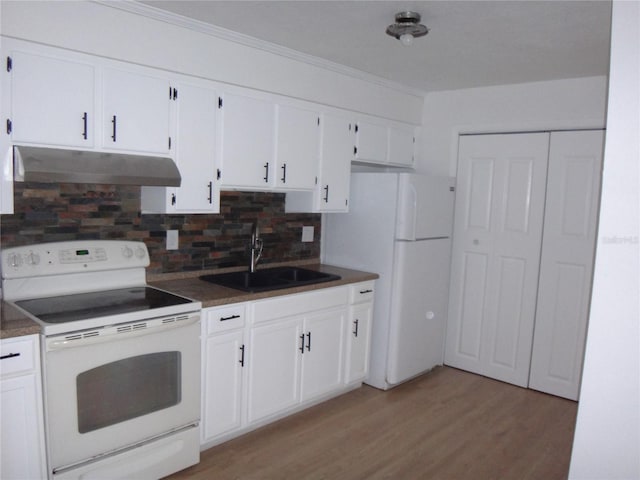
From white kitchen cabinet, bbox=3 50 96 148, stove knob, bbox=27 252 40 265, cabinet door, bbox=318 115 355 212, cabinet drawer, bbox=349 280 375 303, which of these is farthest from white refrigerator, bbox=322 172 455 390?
stove knob, bbox=27 252 40 265

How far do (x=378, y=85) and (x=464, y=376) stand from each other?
96.3 inches

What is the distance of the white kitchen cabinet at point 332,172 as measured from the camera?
3.43 metres

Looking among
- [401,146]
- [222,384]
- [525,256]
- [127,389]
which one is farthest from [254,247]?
[525,256]

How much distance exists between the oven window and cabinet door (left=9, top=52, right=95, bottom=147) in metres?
1.05

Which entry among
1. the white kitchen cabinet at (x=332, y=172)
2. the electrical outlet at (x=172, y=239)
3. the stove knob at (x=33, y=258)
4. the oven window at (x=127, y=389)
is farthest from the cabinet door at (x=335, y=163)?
the stove knob at (x=33, y=258)

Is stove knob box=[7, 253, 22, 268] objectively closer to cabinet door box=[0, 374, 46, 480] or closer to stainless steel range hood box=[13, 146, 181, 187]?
stainless steel range hood box=[13, 146, 181, 187]

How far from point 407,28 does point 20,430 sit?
2.51m

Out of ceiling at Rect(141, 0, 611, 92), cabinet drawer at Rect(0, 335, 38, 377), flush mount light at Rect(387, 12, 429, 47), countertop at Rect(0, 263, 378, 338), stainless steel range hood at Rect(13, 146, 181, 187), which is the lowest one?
cabinet drawer at Rect(0, 335, 38, 377)

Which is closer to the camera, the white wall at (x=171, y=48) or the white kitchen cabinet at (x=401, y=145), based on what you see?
the white wall at (x=171, y=48)

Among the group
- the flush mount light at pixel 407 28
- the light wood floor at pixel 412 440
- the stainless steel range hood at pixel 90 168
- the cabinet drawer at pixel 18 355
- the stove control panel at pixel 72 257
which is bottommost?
the light wood floor at pixel 412 440

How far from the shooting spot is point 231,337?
272 cm

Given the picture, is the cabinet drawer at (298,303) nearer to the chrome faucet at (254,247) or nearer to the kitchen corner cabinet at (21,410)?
the chrome faucet at (254,247)

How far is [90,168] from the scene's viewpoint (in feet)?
7.29

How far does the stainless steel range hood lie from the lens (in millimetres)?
2062
